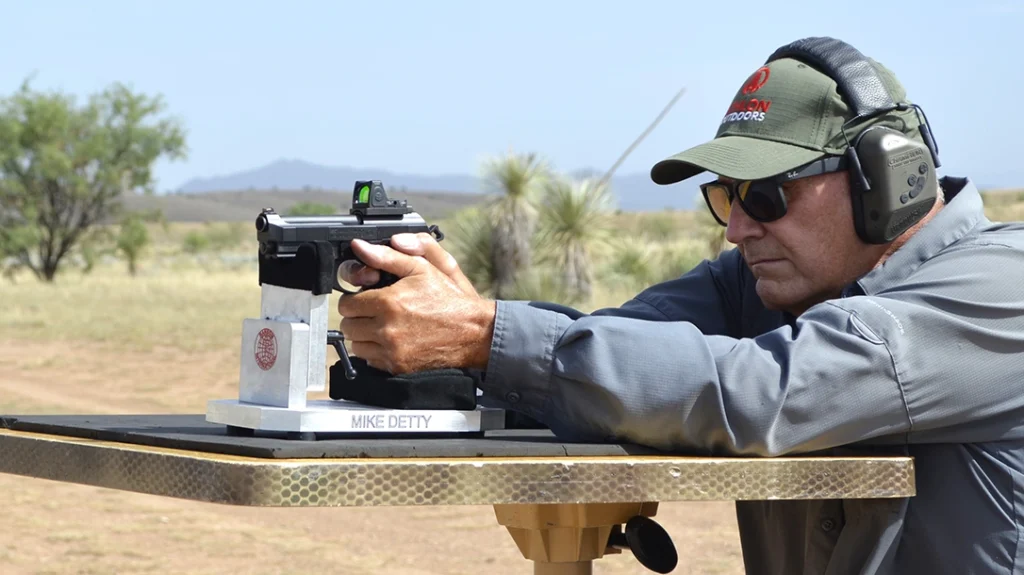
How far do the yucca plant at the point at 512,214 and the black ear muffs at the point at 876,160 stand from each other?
16.0 m

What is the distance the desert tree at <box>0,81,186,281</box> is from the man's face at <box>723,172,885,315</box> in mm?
32579

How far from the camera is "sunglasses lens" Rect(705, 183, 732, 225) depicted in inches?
110

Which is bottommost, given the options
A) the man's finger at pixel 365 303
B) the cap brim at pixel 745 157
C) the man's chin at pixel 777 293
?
the man's finger at pixel 365 303

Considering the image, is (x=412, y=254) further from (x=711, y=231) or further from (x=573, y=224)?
(x=573, y=224)

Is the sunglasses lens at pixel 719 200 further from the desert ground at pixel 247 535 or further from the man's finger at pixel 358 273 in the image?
the desert ground at pixel 247 535

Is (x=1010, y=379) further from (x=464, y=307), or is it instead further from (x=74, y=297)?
(x=74, y=297)

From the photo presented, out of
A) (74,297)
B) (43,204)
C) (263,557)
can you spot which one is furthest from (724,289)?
(43,204)

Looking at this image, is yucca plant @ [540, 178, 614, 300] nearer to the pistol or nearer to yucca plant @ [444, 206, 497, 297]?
yucca plant @ [444, 206, 497, 297]

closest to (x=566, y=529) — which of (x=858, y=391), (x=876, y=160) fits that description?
(x=858, y=391)

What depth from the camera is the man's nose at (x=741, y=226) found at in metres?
2.66

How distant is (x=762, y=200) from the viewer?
2602 mm

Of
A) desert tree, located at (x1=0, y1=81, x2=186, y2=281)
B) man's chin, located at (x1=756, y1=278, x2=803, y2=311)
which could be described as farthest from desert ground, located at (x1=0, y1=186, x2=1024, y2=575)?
desert tree, located at (x1=0, y1=81, x2=186, y2=281)

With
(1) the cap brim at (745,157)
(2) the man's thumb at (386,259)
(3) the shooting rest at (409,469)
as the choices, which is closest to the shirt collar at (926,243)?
(1) the cap brim at (745,157)

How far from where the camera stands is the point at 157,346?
17.6 metres
